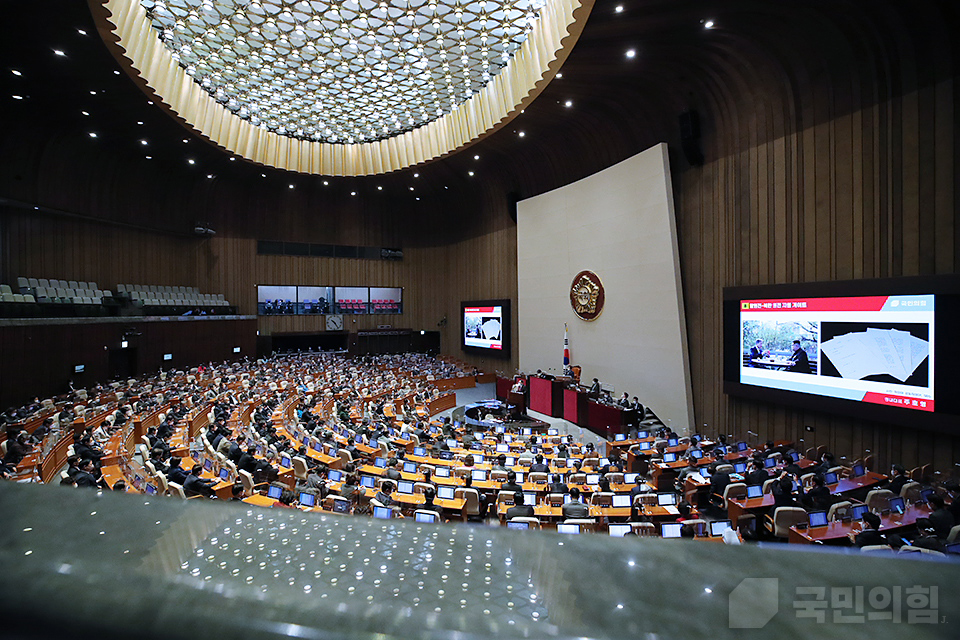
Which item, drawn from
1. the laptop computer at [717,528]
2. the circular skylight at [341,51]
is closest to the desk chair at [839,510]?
the laptop computer at [717,528]

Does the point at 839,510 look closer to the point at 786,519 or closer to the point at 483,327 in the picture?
the point at 786,519

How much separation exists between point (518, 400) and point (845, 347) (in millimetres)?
11395

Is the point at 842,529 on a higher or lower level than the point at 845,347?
lower

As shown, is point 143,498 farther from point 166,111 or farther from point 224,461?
point 166,111

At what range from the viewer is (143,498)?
1.05 m

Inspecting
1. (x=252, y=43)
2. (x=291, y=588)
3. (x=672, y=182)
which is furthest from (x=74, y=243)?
(x=291, y=588)

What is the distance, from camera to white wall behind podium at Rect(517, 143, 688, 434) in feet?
47.9

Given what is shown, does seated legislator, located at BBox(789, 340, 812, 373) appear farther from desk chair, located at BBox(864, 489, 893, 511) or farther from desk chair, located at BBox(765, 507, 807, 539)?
desk chair, located at BBox(765, 507, 807, 539)

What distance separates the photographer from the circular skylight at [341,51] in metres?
14.4

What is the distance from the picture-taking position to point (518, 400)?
19.2 meters

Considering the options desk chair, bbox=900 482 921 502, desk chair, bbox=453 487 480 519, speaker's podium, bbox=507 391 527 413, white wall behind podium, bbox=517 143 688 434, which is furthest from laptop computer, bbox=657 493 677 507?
speaker's podium, bbox=507 391 527 413

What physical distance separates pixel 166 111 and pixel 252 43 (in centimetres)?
400

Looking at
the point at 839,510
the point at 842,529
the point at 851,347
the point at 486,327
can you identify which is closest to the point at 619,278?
the point at 851,347

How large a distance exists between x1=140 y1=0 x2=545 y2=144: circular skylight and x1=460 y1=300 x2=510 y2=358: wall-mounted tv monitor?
10226 mm
